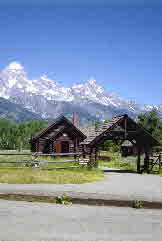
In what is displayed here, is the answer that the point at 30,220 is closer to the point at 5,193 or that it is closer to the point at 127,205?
the point at 5,193

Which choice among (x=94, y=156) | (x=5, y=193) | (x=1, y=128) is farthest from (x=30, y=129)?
(x=5, y=193)

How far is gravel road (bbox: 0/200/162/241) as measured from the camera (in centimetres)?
714

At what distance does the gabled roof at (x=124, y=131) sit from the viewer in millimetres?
27797

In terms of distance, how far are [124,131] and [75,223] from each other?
20.5m

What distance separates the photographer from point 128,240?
7.07 m

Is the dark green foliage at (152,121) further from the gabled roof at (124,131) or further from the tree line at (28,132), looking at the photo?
the gabled roof at (124,131)

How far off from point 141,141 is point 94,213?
20494mm

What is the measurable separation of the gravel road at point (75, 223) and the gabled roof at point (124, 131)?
1815cm

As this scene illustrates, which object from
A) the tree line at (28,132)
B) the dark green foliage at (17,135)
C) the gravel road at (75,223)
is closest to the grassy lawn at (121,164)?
the tree line at (28,132)

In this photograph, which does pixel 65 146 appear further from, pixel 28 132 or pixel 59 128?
pixel 28 132

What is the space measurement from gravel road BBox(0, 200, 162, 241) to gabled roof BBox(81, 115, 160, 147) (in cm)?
1815

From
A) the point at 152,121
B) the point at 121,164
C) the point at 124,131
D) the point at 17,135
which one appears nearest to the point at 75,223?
the point at 124,131

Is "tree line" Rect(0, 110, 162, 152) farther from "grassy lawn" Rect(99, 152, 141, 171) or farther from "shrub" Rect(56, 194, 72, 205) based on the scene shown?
"shrub" Rect(56, 194, 72, 205)

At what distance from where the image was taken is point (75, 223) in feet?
26.7
